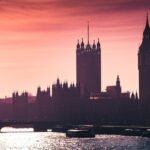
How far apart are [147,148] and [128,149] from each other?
151 inches

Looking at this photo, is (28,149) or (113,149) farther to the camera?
(28,149)

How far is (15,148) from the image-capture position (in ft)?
647

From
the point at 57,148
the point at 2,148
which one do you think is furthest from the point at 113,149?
the point at 2,148

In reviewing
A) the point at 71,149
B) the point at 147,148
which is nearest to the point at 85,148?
the point at 71,149

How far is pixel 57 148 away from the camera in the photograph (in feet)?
615

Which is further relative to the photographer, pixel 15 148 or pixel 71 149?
pixel 15 148

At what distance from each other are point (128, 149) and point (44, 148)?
22208 millimetres

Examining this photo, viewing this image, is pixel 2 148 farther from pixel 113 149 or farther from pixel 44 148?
pixel 113 149

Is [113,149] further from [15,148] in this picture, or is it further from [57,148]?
[15,148]

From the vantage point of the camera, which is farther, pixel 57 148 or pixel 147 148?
pixel 57 148

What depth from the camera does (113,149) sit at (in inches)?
7008

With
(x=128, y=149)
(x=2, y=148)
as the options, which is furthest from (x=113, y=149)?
(x=2, y=148)

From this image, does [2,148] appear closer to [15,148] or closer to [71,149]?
[15,148]

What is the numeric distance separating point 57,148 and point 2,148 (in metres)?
13.3
